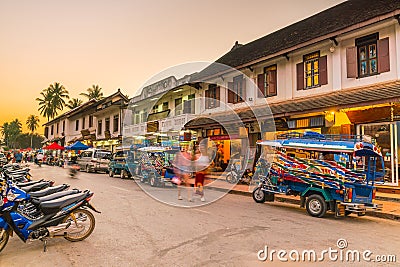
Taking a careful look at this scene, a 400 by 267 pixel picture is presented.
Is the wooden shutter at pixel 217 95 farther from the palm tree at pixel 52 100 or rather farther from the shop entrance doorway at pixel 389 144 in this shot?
the palm tree at pixel 52 100

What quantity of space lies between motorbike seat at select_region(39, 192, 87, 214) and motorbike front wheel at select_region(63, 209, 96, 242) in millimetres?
260

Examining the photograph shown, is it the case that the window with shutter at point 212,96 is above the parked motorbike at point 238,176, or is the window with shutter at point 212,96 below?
above

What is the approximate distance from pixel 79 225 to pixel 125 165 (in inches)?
581

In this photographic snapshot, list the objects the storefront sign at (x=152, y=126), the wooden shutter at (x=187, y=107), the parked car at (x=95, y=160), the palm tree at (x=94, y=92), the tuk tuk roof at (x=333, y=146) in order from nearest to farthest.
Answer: the tuk tuk roof at (x=333, y=146) → the parked car at (x=95, y=160) → the wooden shutter at (x=187, y=107) → the storefront sign at (x=152, y=126) → the palm tree at (x=94, y=92)

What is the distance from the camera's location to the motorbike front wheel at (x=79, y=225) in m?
6.07

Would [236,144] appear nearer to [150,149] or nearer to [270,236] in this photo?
[150,149]

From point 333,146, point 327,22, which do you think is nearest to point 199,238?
point 333,146

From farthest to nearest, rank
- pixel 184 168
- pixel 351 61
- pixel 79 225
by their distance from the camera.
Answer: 1. pixel 351 61
2. pixel 184 168
3. pixel 79 225

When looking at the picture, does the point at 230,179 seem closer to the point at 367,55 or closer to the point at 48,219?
the point at 367,55

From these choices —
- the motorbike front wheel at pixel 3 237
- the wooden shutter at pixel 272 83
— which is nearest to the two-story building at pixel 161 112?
the wooden shutter at pixel 272 83

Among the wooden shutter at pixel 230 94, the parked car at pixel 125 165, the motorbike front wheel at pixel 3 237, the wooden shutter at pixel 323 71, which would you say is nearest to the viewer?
the motorbike front wheel at pixel 3 237

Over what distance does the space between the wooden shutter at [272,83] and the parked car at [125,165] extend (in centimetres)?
948

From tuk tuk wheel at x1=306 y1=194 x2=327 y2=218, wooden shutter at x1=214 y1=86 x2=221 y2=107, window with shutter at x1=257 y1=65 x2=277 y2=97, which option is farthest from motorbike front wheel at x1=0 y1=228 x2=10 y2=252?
wooden shutter at x1=214 y1=86 x2=221 y2=107

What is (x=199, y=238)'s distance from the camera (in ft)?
20.7
